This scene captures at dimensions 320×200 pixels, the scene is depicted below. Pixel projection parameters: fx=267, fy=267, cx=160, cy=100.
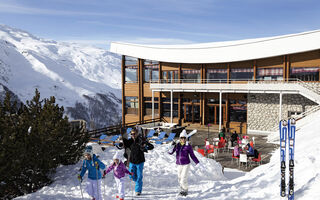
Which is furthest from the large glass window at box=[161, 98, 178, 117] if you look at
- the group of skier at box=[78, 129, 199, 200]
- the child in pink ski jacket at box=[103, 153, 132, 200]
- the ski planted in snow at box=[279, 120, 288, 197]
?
the ski planted in snow at box=[279, 120, 288, 197]

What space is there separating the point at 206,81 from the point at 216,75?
116 cm

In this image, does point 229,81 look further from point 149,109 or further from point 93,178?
point 93,178

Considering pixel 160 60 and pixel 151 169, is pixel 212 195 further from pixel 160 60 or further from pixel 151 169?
pixel 160 60

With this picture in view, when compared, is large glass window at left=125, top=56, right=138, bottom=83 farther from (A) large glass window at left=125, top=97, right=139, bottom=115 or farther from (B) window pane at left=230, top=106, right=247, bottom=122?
(B) window pane at left=230, top=106, right=247, bottom=122

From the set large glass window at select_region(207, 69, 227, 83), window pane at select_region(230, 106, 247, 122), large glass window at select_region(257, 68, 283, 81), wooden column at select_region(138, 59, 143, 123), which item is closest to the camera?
large glass window at select_region(257, 68, 283, 81)

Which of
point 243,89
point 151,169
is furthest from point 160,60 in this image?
point 151,169

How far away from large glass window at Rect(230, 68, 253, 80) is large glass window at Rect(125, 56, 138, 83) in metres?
11.5

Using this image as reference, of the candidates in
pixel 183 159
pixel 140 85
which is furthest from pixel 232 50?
pixel 183 159

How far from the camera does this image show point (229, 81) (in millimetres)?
25234

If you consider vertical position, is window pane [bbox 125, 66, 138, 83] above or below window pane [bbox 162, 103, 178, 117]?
above

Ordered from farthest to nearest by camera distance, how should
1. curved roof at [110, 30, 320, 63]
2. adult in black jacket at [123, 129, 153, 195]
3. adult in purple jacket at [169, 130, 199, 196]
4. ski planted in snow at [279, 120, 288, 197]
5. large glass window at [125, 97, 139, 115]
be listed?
large glass window at [125, 97, 139, 115] → curved roof at [110, 30, 320, 63] → adult in black jacket at [123, 129, 153, 195] → adult in purple jacket at [169, 130, 199, 196] → ski planted in snow at [279, 120, 288, 197]

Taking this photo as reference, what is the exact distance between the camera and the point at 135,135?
7.51m

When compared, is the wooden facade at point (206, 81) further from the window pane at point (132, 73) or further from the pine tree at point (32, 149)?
the pine tree at point (32, 149)

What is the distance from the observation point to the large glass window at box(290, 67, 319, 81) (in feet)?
69.9
